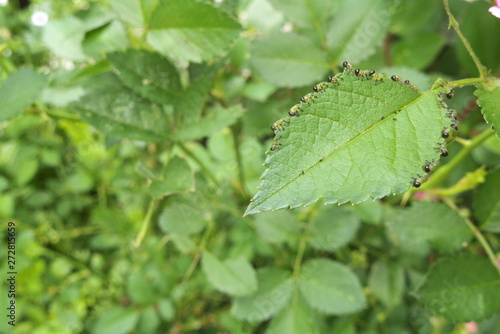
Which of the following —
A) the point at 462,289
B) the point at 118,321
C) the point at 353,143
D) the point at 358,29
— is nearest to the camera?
the point at 353,143

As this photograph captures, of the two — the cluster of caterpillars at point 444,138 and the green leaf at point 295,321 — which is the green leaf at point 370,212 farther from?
the cluster of caterpillars at point 444,138

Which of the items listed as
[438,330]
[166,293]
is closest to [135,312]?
[166,293]

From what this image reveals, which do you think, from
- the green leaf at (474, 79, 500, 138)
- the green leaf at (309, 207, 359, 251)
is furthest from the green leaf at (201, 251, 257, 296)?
the green leaf at (474, 79, 500, 138)

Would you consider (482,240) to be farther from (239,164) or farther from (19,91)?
(19,91)

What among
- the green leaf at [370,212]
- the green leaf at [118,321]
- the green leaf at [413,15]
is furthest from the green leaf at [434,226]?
the green leaf at [118,321]

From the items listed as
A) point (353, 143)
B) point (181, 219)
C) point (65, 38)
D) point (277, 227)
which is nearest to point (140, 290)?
point (181, 219)

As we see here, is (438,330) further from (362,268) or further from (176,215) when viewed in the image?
(176,215)
